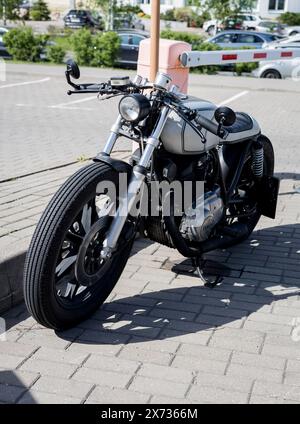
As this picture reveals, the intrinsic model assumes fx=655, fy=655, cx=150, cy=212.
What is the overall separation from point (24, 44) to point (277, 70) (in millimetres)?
8943

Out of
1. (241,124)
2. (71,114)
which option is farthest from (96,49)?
(241,124)

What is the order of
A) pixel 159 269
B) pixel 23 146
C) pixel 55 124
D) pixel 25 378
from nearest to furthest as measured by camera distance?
pixel 25 378
pixel 159 269
pixel 23 146
pixel 55 124

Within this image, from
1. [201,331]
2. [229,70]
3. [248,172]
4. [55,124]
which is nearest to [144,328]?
[201,331]

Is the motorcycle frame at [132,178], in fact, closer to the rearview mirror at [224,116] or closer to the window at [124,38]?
the rearview mirror at [224,116]

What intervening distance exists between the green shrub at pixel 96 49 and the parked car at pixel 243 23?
756 inches

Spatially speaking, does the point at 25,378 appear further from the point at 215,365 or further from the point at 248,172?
the point at 248,172

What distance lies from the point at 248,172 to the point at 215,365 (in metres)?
2.06

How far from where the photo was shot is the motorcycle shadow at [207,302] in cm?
379

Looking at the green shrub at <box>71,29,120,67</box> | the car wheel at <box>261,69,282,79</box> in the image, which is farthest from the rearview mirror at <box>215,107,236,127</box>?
the green shrub at <box>71,29,120,67</box>

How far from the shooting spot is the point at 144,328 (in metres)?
3.83

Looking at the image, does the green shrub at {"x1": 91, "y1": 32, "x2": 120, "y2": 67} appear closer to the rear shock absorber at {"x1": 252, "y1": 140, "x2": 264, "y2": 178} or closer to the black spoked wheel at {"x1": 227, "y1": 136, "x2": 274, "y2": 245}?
the black spoked wheel at {"x1": 227, "y1": 136, "x2": 274, "y2": 245}

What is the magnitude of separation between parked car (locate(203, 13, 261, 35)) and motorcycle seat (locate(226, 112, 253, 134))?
120 feet

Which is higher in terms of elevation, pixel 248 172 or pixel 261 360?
pixel 248 172

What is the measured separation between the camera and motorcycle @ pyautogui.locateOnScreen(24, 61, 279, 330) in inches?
137
